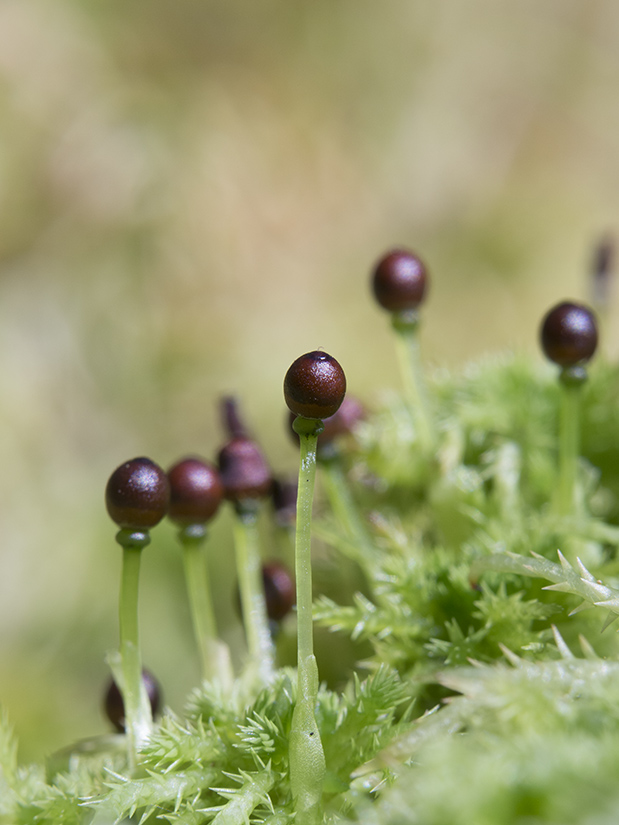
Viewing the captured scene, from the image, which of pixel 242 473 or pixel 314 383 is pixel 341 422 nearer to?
pixel 242 473

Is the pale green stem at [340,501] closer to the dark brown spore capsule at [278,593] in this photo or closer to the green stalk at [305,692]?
the dark brown spore capsule at [278,593]

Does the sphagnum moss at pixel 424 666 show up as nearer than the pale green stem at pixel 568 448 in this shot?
Yes

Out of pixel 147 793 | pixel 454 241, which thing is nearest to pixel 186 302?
pixel 454 241

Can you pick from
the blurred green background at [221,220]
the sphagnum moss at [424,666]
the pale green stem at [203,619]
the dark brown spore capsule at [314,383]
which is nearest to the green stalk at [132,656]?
the sphagnum moss at [424,666]

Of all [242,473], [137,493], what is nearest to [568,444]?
[242,473]

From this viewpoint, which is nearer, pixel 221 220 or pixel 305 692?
pixel 305 692
